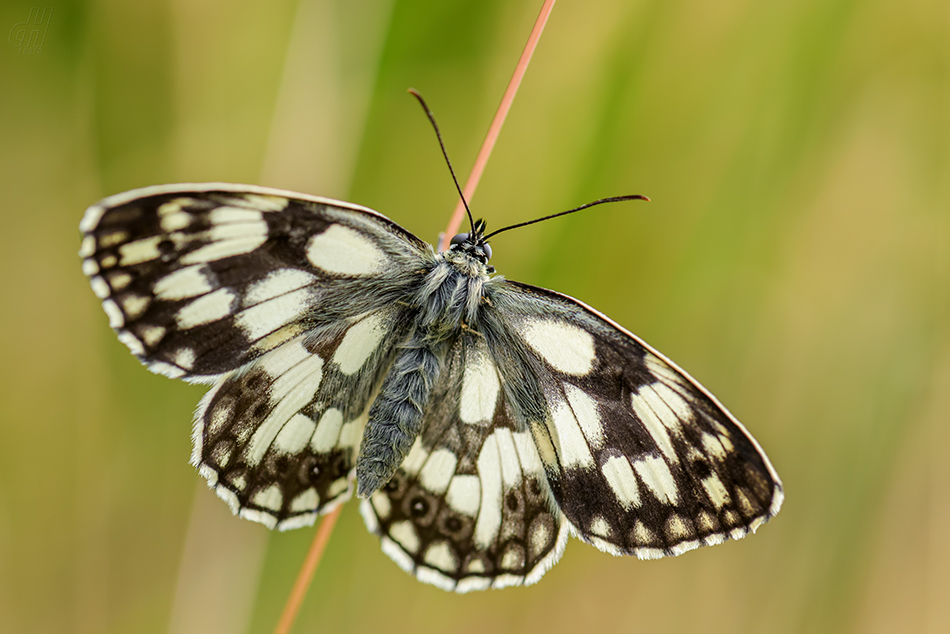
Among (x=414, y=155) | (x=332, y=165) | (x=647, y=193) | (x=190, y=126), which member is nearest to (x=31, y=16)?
(x=190, y=126)

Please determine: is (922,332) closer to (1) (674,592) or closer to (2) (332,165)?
(1) (674,592)

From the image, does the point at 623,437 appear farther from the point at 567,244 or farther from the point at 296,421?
the point at 567,244

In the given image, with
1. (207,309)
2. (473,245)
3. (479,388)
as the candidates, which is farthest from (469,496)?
(207,309)

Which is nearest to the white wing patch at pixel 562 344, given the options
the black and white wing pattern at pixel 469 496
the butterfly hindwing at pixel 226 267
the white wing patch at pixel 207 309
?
the black and white wing pattern at pixel 469 496

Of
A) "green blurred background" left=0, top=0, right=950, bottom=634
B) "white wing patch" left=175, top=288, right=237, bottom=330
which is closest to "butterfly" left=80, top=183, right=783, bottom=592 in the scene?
"white wing patch" left=175, top=288, right=237, bottom=330

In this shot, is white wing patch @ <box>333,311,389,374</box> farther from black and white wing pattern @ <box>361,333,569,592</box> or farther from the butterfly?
black and white wing pattern @ <box>361,333,569,592</box>

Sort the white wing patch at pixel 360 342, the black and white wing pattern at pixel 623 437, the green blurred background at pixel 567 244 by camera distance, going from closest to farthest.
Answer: the black and white wing pattern at pixel 623 437 < the white wing patch at pixel 360 342 < the green blurred background at pixel 567 244

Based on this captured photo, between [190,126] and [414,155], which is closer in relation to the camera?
[190,126]

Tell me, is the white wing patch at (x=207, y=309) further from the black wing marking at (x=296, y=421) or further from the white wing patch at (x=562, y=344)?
the white wing patch at (x=562, y=344)
